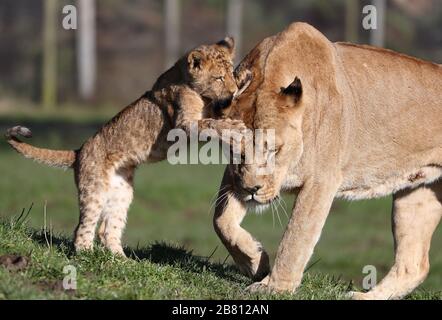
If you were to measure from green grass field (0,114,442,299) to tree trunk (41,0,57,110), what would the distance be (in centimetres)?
376

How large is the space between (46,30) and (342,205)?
45.6 feet

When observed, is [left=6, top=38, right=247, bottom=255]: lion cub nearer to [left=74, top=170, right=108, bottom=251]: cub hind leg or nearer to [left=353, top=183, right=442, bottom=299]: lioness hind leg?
[left=74, top=170, right=108, bottom=251]: cub hind leg

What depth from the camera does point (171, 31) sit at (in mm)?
28844

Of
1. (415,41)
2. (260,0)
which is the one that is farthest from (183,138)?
(260,0)

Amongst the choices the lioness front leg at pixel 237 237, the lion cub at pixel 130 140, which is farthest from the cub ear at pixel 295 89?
the lion cub at pixel 130 140

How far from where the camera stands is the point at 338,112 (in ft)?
20.1

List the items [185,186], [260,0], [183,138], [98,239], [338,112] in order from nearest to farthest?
[338,112], [183,138], [98,239], [185,186], [260,0]

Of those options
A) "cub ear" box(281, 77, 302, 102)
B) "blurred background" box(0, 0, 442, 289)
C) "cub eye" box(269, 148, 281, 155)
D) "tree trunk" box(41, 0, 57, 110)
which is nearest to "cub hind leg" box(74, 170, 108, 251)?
"cub eye" box(269, 148, 281, 155)

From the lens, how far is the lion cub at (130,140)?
6.78 meters

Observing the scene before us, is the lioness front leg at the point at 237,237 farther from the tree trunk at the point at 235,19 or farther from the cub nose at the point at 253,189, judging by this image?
the tree trunk at the point at 235,19

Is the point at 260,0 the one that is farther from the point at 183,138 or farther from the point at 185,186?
the point at 183,138

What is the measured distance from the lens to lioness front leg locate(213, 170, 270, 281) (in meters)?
6.21

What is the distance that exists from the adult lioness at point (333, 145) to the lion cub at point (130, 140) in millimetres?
625

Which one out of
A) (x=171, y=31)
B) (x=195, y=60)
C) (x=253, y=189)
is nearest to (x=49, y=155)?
(x=195, y=60)
